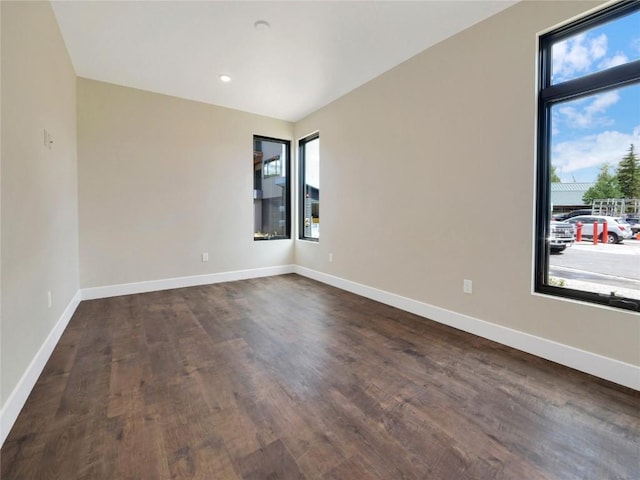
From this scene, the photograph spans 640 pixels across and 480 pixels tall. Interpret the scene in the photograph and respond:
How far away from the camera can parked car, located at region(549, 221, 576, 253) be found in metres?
2.20

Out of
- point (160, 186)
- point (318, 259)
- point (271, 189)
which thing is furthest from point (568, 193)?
point (160, 186)

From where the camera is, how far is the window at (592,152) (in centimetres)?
190

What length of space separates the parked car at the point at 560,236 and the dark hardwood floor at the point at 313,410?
0.85 metres

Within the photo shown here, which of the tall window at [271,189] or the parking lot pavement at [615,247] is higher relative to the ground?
the tall window at [271,189]

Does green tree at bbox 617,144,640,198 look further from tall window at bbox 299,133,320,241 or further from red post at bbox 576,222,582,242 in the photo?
tall window at bbox 299,133,320,241

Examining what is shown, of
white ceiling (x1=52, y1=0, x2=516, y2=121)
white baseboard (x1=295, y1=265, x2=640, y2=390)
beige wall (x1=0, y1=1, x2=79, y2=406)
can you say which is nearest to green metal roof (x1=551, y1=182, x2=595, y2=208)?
white baseboard (x1=295, y1=265, x2=640, y2=390)

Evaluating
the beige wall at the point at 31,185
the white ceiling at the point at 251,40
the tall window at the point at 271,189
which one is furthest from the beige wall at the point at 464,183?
the beige wall at the point at 31,185

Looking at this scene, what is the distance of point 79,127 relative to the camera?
3555 mm

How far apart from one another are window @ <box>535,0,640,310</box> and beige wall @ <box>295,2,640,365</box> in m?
0.11

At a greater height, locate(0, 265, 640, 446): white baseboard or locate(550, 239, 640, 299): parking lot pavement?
locate(550, 239, 640, 299): parking lot pavement

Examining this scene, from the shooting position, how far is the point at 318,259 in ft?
15.6

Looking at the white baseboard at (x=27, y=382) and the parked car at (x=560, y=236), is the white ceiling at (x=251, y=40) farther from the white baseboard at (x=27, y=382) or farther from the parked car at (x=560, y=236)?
the white baseboard at (x=27, y=382)

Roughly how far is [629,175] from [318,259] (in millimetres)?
3548

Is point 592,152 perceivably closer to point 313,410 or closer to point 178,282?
point 313,410
